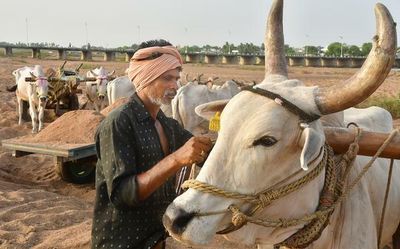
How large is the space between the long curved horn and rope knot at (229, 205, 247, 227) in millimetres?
586

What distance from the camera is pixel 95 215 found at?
9.09 ft

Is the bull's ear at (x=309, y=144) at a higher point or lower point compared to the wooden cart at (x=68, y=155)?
higher

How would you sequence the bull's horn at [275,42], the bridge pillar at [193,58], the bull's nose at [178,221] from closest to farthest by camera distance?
the bull's nose at [178,221] < the bull's horn at [275,42] < the bridge pillar at [193,58]

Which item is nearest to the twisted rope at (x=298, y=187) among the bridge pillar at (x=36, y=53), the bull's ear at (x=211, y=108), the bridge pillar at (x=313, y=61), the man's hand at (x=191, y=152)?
the man's hand at (x=191, y=152)

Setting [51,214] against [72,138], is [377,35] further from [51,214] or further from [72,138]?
[72,138]

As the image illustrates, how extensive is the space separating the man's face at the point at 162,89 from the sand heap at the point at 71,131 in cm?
494

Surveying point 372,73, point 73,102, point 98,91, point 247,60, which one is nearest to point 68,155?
point 372,73

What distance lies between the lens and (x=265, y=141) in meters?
2.29

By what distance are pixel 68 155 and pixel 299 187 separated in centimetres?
500

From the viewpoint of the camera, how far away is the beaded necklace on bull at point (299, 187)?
7.45ft

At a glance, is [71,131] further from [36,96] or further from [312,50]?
[312,50]

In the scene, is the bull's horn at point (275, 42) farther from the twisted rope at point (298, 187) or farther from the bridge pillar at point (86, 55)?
the bridge pillar at point (86, 55)

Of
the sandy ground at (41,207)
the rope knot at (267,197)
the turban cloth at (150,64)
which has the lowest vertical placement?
the sandy ground at (41,207)

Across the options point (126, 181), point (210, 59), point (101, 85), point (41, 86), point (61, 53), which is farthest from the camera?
point (210, 59)
